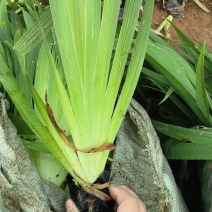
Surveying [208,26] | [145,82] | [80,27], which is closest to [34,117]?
[80,27]

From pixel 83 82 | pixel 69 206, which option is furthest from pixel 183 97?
pixel 69 206

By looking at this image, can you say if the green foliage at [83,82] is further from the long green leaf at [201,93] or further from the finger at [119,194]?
the long green leaf at [201,93]

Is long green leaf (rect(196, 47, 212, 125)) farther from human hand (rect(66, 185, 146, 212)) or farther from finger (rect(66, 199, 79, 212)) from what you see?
finger (rect(66, 199, 79, 212))

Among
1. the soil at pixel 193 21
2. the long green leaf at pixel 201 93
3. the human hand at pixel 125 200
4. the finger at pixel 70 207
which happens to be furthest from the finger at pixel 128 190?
the soil at pixel 193 21

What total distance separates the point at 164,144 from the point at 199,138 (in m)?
0.19

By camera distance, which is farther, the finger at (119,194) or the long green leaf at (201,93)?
the long green leaf at (201,93)

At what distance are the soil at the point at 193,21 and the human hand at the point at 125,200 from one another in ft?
4.32

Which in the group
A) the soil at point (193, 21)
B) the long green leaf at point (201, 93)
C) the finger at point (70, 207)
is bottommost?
the soil at point (193, 21)

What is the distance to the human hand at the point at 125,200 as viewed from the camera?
120 centimetres

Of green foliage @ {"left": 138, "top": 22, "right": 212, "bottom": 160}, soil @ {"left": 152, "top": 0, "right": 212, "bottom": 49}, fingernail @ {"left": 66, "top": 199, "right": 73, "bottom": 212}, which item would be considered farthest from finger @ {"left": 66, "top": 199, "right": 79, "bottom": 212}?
soil @ {"left": 152, "top": 0, "right": 212, "bottom": 49}

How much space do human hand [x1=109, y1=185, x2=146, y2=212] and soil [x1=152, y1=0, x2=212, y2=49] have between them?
132 centimetres

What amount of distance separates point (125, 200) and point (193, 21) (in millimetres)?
1518

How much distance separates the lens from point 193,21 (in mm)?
2480

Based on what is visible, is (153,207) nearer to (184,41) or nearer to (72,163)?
(72,163)
